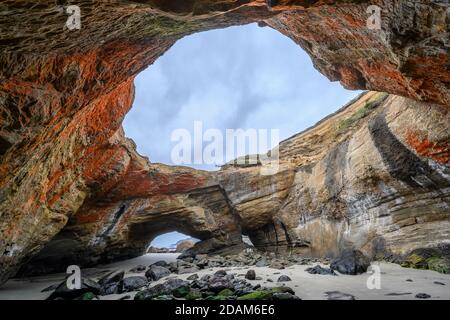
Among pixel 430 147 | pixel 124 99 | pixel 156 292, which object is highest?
pixel 124 99

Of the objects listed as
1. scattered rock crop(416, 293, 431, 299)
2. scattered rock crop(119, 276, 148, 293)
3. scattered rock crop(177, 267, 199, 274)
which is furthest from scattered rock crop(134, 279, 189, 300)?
scattered rock crop(416, 293, 431, 299)

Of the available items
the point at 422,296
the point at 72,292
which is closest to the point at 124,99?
the point at 72,292

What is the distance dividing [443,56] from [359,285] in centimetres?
464

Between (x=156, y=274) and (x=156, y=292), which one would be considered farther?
(x=156, y=274)

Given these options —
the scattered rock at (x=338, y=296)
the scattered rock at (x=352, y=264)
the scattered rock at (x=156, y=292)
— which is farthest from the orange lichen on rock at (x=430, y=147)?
the scattered rock at (x=156, y=292)

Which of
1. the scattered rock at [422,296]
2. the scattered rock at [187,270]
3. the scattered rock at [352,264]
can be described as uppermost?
the scattered rock at [352,264]

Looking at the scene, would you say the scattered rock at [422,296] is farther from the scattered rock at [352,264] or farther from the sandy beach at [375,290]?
the scattered rock at [352,264]

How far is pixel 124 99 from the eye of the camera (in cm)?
1002

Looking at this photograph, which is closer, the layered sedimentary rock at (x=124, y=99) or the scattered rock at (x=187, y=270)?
the layered sedimentary rock at (x=124, y=99)

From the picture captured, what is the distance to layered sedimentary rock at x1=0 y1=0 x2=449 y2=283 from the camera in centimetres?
443

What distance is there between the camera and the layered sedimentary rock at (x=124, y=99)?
174 inches

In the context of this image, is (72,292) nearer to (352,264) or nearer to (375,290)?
(375,290)

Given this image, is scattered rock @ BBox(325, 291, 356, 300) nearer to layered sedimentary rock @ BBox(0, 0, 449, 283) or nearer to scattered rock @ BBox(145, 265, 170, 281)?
layered sedimentary rock @ BBox(0, 0, 449, 283)
